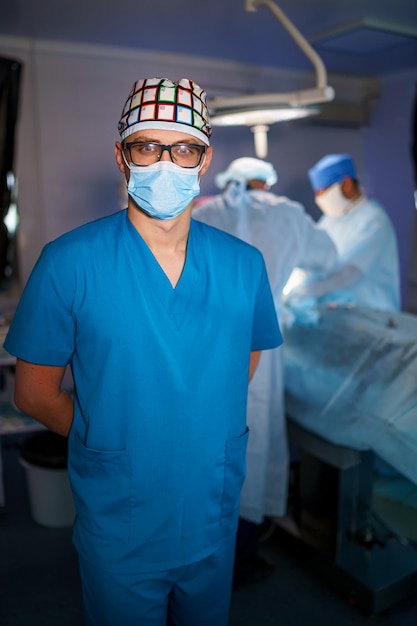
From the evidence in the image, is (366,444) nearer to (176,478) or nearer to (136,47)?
(176,478)

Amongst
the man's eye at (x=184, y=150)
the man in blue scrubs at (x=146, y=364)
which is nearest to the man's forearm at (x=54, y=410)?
the man in blue scrubs at (x=146, y=364)

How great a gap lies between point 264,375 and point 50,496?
104 cm

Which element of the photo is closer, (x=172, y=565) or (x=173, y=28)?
Answer: (x=172, y=565)

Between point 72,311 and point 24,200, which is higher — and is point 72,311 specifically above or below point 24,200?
below

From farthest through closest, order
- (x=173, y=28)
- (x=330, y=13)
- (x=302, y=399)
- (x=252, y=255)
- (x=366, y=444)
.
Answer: (x=173, y=28), (x=330, y=13), (x=302, y=399), (x=366, y=444), (x=252, y=255)

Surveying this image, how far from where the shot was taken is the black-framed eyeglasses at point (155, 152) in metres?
1.08

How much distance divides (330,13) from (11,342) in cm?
197

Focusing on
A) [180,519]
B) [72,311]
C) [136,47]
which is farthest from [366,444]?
[136,47]

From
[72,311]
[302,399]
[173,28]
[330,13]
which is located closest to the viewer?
[72,311]

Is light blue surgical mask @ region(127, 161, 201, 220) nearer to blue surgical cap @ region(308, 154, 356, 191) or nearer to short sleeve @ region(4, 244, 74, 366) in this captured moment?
short sleeve @ region(4, 244, 74, 366)

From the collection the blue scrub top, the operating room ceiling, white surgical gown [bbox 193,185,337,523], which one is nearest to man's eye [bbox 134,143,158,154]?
the blue scrub top

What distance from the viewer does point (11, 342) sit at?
110 cm

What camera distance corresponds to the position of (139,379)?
1075 mm

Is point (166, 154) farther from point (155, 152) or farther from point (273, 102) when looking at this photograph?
point (273, 102)
